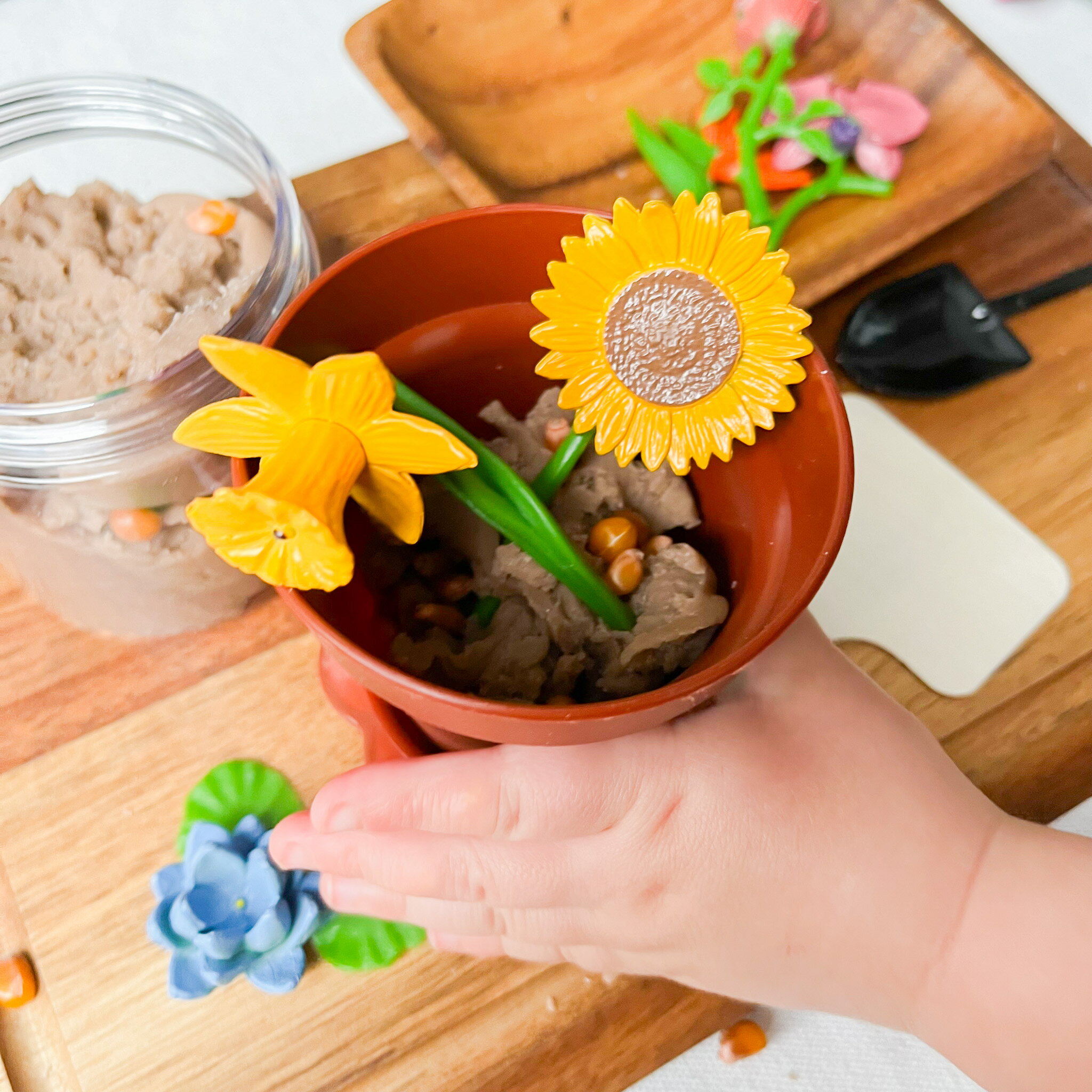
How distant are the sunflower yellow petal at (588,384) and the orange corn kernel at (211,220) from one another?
25 cm

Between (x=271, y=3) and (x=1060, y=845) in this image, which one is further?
(x=271, y=3)

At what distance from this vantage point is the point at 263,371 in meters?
0.26

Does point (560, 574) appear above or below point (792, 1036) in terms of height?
above

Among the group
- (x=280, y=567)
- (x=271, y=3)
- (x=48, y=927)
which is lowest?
(x=48, y=927)

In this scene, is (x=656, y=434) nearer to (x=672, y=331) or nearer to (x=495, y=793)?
(x=672, y=331)

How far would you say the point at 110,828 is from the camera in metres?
0.43

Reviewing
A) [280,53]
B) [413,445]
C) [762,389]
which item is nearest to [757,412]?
[762,389]

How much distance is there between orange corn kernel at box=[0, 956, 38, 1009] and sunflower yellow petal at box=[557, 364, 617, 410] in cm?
35

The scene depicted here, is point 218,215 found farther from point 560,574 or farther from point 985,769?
point 985,769

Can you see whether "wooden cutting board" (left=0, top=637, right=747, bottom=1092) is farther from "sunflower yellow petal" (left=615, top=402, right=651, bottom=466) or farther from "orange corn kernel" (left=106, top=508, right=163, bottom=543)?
"sunflower yellow petal" (left=615, top=402, right=651, bottom=466)

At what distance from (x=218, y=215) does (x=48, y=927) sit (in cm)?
35

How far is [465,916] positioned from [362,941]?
56 millimetres

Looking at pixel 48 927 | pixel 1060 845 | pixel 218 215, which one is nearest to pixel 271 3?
pixel 218 215

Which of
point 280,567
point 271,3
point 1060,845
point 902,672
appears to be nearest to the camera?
point 280,567
